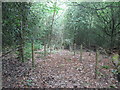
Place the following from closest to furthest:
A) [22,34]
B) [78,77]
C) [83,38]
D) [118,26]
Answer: [78,77]
[22,34]
[118,26]
[83,38]

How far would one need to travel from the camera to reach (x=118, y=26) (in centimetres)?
1059

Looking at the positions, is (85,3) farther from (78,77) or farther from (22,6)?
(78,77)

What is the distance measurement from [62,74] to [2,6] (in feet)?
12.2

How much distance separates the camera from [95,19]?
11781mm

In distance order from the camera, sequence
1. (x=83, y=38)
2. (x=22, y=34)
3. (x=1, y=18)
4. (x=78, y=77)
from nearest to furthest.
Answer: (x=1, y=18), (x=78, y=77), (x=22, y=34), (x=83, y=38)

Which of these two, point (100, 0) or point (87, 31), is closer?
point (100, 0)

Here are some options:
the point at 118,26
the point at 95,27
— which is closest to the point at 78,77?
the point at 118,26

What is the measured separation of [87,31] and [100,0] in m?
5.68

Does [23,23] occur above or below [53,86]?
above

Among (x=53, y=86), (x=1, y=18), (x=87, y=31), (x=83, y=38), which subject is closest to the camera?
(x=1, y=18)

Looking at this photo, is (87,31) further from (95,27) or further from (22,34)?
(22,34)

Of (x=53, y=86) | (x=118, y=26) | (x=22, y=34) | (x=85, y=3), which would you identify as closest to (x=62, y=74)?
(x=53, y=86)

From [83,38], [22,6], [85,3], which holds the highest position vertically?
[85,3]

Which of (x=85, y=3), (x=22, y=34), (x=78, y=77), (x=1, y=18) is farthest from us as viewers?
(x=85, y=3)
